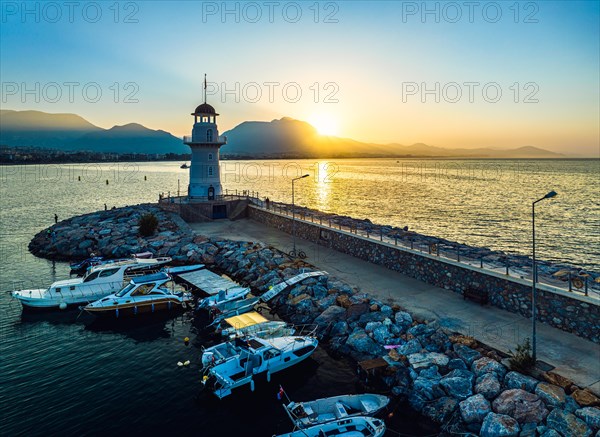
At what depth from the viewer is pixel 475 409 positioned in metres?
13.9

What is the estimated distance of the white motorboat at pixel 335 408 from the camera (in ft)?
46.7

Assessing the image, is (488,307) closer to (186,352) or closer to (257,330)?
(257,330)

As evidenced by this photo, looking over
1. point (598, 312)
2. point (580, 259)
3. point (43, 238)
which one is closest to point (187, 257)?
point (43, 238)

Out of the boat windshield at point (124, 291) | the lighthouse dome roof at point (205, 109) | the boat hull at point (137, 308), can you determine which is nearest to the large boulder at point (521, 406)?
the boat hull at point (137, 308)

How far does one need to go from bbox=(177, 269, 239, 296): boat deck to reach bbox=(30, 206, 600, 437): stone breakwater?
4.71 feet

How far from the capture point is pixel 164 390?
1686 centimetres

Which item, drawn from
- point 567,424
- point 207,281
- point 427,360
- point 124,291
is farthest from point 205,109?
point 567,424

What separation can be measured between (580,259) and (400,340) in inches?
1172

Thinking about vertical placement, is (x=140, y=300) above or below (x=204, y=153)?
below

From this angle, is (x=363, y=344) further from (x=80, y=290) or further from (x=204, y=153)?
(x=204, y=153)

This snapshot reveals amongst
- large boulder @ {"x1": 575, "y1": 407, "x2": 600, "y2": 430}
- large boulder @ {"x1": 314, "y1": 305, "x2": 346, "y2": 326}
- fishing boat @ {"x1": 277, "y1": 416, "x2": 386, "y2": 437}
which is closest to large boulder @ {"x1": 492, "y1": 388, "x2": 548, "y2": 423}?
large boulder @ {"x1": 575, "y1": 407, "x2": 600, "y2": 430}

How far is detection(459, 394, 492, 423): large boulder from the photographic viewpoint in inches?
539

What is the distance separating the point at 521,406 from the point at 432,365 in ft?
12.1

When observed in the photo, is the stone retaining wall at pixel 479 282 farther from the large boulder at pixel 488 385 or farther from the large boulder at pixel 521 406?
the large boulder at pixel 521 406
